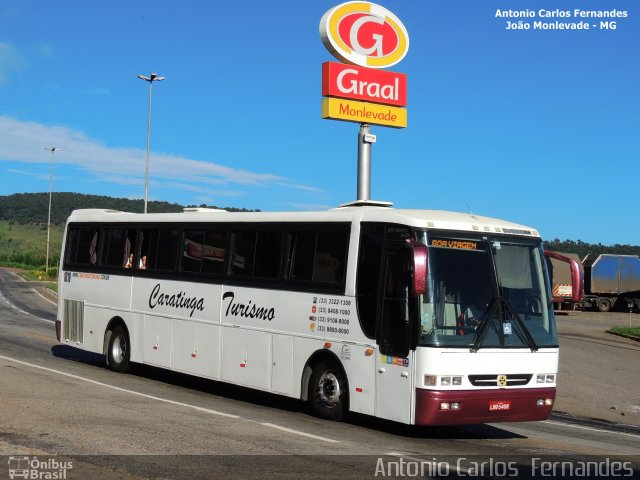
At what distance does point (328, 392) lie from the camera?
1345 centimetres

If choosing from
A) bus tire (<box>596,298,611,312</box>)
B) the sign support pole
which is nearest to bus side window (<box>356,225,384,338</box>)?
the sign support pole

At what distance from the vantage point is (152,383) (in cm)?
1750

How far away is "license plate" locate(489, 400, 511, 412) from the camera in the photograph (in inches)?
471

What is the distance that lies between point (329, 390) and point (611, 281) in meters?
42.7

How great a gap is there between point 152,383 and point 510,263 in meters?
8.12

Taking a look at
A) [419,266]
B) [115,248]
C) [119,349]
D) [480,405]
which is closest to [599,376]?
[480,405]

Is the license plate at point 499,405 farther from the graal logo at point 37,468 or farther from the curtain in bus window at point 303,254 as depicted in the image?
the graal logo at point 37,468

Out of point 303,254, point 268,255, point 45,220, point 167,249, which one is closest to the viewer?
point 303,254

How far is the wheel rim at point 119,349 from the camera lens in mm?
18859

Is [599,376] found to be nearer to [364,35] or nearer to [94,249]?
[94,249]

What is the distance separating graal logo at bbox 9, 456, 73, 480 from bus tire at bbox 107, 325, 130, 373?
394 inches

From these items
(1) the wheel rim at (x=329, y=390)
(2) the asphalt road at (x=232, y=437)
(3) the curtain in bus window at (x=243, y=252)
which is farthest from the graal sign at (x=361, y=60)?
(1) the wheel rim at (x=329, y=390)

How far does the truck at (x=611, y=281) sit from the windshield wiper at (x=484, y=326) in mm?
42154

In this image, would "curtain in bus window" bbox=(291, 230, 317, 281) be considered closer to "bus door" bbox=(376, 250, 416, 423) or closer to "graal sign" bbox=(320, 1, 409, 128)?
"bus door" bbox=(376, 250, 416, 423)
